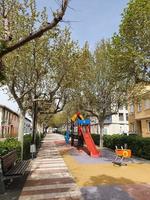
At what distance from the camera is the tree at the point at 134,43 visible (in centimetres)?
1328

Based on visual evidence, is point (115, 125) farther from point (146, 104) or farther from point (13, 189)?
point (13, 189)

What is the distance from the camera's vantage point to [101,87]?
2455cm

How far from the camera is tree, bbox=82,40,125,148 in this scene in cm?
2398

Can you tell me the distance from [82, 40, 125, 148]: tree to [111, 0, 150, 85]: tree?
8.56m

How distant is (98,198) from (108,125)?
55.1m

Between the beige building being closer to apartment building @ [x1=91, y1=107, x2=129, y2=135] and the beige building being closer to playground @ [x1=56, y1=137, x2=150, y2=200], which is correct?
apartment building @ [x1=91, y1=107, x2=129, y2=135]

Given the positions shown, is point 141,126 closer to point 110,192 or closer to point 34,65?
point 34,65

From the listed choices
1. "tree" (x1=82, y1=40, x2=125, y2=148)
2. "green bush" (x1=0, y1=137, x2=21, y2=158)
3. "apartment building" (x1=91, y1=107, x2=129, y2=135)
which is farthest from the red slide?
"apartment building" (x1=91, y1=107, x2=129, y2=135)

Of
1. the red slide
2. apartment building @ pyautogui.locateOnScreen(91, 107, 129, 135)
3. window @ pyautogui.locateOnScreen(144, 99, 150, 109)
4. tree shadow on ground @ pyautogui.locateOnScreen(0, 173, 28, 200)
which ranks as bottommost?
tree shadow on ground @ pyautogui.locateOnScreen(0, 173, 28, 200)

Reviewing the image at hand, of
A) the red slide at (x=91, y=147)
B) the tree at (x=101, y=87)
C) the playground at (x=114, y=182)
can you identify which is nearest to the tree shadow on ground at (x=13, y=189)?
the playground at (x=114, y=182)

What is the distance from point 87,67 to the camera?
23.7m

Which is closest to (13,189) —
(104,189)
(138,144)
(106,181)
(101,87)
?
(104,189)

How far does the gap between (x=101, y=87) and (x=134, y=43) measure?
10476mm

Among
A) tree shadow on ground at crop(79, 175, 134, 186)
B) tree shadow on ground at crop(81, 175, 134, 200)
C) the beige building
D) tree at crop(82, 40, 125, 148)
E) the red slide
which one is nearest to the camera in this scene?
tree shadow on ground at crop(81, 175, 134, 200)
